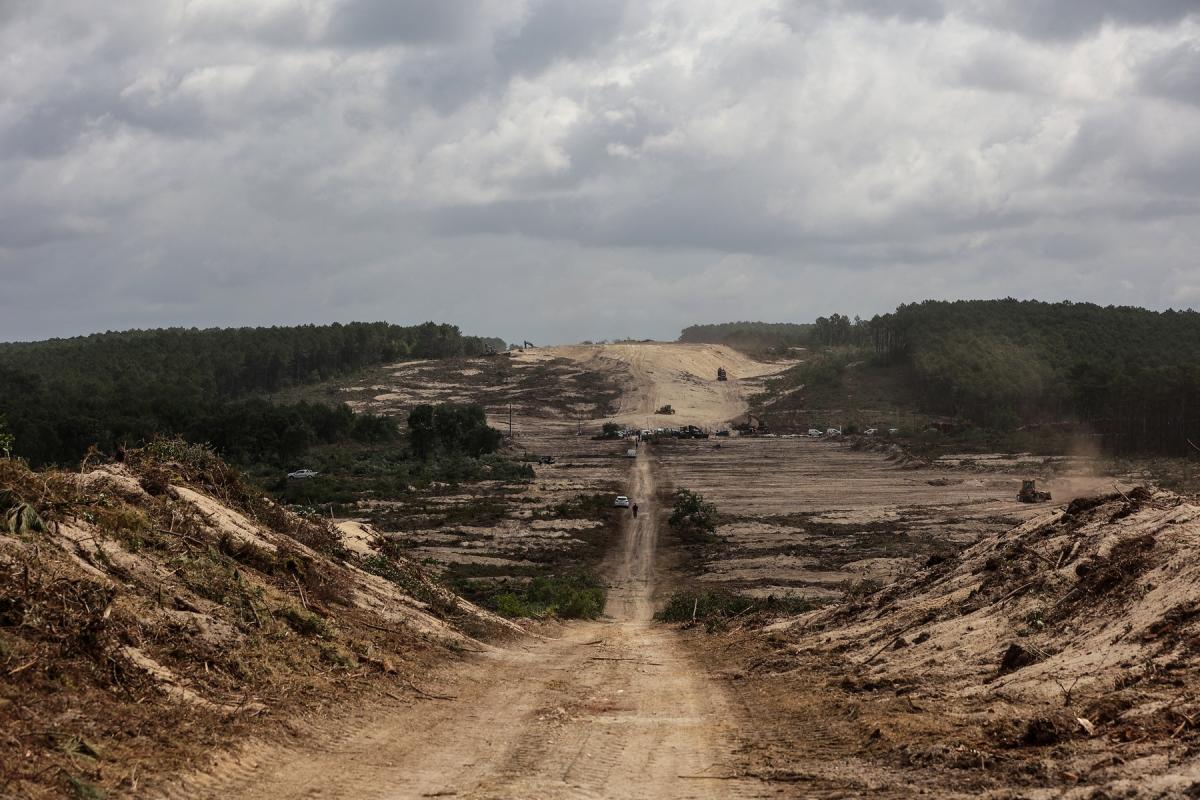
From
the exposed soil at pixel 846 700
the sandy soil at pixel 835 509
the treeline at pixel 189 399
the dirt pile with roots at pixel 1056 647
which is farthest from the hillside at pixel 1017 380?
the dirt pile with roots at pixel 1056 647

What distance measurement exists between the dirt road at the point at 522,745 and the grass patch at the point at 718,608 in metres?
8.98

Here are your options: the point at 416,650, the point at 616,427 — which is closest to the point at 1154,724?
the point at 416,650

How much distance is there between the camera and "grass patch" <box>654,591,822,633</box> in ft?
92.3

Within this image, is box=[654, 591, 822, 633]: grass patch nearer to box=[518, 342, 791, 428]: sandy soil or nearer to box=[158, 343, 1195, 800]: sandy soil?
box=[158, 343, 1195, 800]: sandy soil

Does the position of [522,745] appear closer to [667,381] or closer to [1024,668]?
[1024,668]

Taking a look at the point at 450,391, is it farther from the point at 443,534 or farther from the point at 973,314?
the point at 443,534

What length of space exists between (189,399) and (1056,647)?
109 metres

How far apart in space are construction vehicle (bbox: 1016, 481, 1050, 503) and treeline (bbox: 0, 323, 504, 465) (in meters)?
46.7

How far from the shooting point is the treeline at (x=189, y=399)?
3423 inches

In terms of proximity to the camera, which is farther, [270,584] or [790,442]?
[790,442]

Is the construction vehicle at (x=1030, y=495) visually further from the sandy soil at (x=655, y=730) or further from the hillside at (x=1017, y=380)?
the hillside at (x=1017, y=380)

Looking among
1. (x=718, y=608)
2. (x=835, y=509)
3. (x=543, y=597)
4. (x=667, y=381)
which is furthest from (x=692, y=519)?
(x=667, y=381)

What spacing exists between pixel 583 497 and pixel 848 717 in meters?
60.2

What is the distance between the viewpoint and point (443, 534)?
58812mm
